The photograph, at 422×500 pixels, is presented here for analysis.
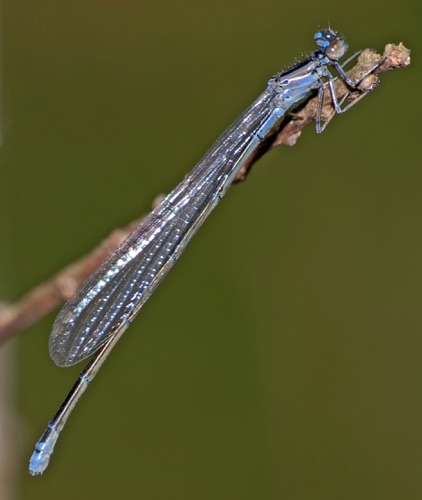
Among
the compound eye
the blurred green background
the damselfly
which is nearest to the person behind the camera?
the damselfly

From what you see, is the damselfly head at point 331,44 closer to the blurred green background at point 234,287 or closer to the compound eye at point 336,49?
the compound eye at point 336,49

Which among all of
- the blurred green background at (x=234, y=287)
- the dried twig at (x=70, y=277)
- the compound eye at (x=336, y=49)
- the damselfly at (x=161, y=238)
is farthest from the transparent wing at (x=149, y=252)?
the blurred green background at (x=234, y=287)

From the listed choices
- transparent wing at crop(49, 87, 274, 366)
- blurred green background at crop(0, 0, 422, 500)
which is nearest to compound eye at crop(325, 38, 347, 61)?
transparent wing at crop(49, 87, 274, 366)

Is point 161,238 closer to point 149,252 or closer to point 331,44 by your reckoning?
point 149,252

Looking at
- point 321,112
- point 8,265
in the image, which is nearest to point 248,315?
point 8,265

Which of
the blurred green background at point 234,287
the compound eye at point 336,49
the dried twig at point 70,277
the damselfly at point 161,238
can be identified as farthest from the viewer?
the blurred green background at point 234,287

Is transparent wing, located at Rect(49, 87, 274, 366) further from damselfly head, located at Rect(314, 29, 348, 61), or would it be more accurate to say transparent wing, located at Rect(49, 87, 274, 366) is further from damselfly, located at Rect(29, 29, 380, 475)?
damselfly head, located at Rect(314, 29, 348, 61)

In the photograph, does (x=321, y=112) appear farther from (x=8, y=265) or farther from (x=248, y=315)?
(x=8, y=265)
